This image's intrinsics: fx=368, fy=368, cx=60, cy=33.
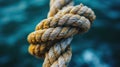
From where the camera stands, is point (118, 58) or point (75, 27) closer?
point (75, 27)

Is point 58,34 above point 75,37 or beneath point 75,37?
above

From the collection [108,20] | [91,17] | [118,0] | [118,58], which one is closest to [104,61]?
[118,58]

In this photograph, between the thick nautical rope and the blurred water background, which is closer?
the thick nautical rope

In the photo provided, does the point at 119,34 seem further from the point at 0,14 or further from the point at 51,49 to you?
the point at 51,49

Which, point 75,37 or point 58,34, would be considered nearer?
point 58,34
